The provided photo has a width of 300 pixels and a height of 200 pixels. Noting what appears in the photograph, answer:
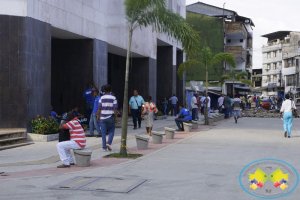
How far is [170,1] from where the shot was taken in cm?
3559

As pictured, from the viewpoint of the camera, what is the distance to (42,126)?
16.3m

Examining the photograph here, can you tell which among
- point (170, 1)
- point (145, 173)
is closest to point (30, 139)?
point (145, 173)

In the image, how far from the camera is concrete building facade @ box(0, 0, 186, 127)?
16.2 m

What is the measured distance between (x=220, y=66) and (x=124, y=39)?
36.1 metres

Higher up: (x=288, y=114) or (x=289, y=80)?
(x=289, y=80)

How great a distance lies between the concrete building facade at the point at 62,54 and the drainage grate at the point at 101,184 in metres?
7.96

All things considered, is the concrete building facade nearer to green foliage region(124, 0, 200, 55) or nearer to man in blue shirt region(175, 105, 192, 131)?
green foliage region(124, 0, 200, 55)

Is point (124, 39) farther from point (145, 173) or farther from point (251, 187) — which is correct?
point (251, 187)

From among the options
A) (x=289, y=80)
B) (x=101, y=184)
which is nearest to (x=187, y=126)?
(x=101, y=184)

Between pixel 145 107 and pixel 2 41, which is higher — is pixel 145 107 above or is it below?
below

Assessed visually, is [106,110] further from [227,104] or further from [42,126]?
[227,104]

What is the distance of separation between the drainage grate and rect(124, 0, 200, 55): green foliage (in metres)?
5.79

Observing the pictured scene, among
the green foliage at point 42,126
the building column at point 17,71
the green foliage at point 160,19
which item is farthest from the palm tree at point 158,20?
the green foliage at point 42,126

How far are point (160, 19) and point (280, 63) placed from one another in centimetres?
9410
